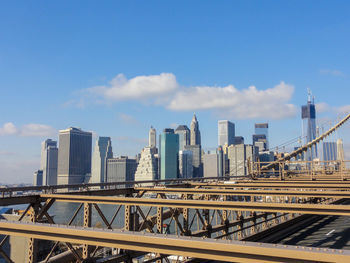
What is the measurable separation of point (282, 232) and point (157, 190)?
34.5 feet

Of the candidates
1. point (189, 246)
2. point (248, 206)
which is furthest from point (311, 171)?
point (189, 246)

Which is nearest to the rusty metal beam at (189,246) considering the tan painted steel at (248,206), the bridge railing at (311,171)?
the tan painted steel at (248,206)

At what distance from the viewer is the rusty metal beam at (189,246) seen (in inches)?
147

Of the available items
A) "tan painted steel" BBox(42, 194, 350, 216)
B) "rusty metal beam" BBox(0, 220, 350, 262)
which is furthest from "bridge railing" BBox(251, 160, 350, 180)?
"rusty metal beam" BBox(0, 220, 350, 262)

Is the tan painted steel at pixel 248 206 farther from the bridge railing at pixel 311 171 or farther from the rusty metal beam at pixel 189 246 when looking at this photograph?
the bridge railing at pixel 311 171

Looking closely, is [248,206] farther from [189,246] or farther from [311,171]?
[311,171]

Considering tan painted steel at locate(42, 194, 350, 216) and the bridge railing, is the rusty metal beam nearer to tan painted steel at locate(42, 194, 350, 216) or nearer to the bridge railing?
tan painted steel at locate(42, 194, 350, 216)

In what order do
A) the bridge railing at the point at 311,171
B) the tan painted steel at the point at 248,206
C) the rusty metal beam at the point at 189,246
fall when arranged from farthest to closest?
the bridge railing at the point at 311,171
the tan painted steel at the point at 248,206
the rusty metal beam at the point at 189,246

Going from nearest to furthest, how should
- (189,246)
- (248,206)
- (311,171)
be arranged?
1. (189,246)
2. (248,206)
3. (311,171)

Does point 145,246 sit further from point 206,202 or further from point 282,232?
point 282,232

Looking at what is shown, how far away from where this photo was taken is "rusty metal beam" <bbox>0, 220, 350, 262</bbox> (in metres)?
3.74

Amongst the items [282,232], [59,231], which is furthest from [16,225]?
[282,232]

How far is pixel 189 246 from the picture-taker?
4.27 m

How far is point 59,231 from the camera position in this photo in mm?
5102
